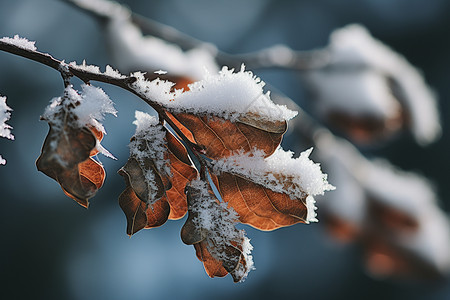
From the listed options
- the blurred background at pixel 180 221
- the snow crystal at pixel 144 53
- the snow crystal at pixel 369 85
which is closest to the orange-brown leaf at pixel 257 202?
the snow crystal at pixel 144 53

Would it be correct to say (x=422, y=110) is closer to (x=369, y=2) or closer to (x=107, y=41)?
(x=107, y=41)

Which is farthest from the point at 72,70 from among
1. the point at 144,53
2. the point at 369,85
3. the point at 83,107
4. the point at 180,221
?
the point at 180,221

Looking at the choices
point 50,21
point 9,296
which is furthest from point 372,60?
point 9,296

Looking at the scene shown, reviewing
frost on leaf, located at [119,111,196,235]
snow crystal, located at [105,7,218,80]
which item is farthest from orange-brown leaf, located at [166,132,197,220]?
snow crystal, located at [105,7,218,80]

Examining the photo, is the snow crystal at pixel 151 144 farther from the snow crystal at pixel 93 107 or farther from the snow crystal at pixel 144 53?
the snow crystal at pixel 144 53

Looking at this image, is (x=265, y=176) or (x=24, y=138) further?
(x=24, y=138)

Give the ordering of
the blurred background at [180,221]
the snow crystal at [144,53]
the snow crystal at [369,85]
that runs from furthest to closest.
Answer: the blurred background at [180,221] → the snow crystal at [369,85] → the snow crystal at [144,53]
